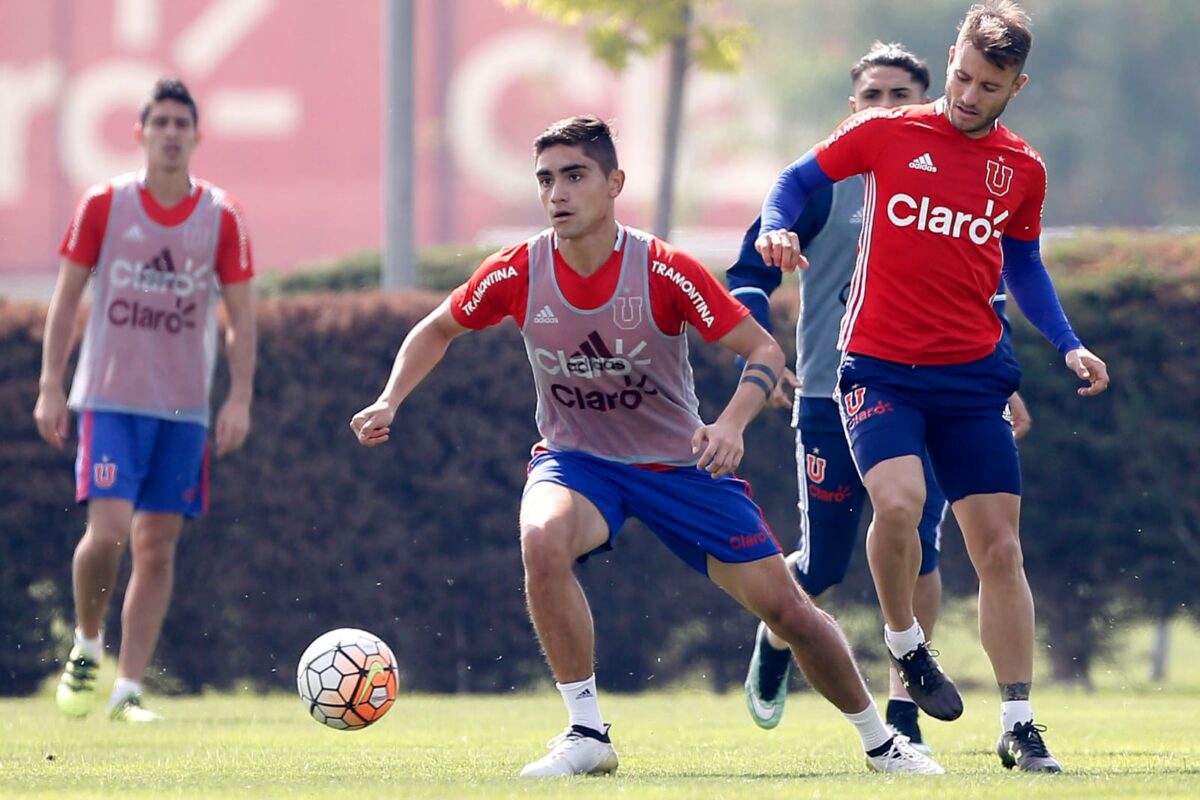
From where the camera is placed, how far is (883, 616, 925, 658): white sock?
22.8ft

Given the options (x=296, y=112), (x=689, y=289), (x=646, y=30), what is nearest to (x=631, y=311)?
(x=689, y=289)

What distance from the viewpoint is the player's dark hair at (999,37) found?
6.68m

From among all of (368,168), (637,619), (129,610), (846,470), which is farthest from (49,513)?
(368,168)

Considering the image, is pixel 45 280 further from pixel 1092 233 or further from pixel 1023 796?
pixel 1023 796

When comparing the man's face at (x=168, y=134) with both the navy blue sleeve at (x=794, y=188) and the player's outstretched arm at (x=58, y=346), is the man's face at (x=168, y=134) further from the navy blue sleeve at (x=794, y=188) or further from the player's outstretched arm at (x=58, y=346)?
the navy blue sleeve at (x=794, y=188)

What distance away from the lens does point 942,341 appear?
6.96 m

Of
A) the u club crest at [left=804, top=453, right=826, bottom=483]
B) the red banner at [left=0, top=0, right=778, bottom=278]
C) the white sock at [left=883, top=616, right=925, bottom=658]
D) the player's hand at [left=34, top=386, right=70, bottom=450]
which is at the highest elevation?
the red banner at [left=0, top=0, right=778, bottom=278]

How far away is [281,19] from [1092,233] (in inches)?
1626

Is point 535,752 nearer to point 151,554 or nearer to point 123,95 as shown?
point 151,554

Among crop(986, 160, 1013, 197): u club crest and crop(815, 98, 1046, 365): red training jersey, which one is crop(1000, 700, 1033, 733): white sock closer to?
crop(815, 98, 1046, 365): red training jersey

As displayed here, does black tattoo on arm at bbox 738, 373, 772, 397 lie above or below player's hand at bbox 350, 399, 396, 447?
above

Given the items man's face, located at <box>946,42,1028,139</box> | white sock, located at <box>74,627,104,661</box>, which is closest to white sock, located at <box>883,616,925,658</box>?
man's face, located at <box>946,42,1028,139</box>

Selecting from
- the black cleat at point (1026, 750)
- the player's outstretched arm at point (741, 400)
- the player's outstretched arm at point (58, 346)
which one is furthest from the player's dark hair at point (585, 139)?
Answer: the player's outstretched arm at point (58, 346)

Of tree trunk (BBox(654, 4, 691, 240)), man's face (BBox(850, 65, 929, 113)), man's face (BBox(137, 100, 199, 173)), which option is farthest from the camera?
tree trunk (BBox(654, 4, 691, 240))
